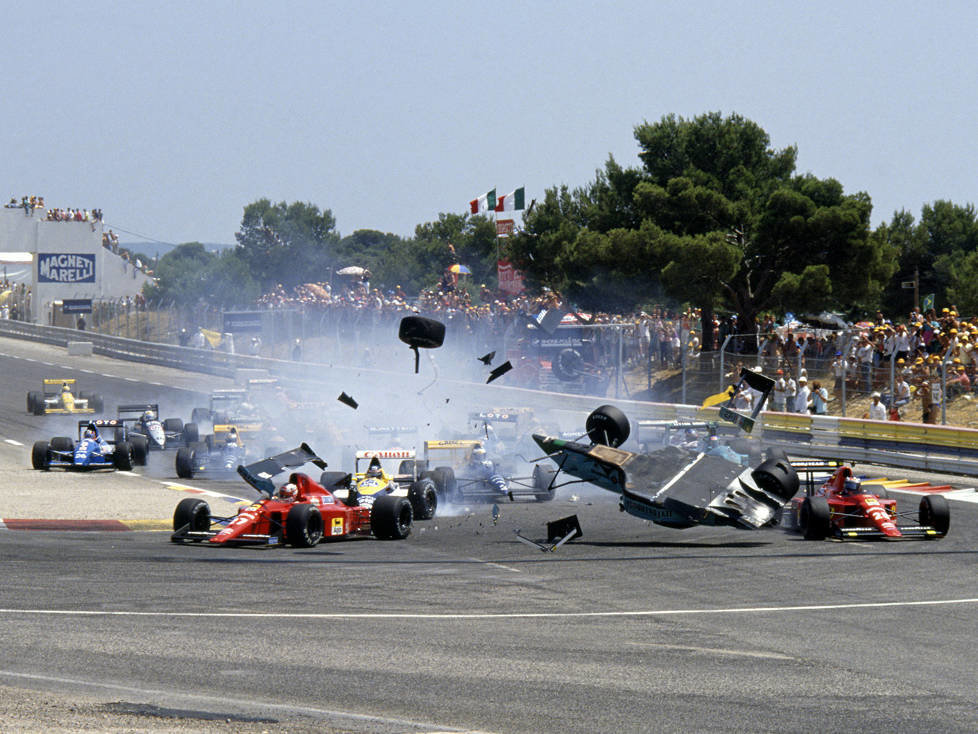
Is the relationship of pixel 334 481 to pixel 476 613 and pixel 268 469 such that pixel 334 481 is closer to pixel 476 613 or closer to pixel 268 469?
pixel 268 469

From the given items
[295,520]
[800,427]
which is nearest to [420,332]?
[295,520]

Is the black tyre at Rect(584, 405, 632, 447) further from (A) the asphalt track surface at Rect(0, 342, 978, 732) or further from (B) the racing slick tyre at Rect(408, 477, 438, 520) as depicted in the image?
(B) the racing slick tyre at Rect(408, 477, 438, 520)

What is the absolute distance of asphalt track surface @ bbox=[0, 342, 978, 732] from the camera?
8.67m

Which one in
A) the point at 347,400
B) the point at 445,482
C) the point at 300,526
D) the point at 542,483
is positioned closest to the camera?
the point at 300,526

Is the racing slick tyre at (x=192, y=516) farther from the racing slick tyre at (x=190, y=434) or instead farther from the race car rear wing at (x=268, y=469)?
the racing slick tyre at (x=190, y=434)

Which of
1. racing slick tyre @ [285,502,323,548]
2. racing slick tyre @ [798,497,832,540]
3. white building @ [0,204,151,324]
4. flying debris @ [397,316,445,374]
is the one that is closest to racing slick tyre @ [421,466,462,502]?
flying debris @ [397,316,445,374]

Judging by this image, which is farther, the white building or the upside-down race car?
the white building

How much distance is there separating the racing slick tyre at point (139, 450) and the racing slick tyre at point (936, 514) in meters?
17.2

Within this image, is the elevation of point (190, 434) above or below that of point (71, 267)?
below

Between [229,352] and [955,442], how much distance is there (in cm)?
3424

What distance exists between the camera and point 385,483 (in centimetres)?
1956

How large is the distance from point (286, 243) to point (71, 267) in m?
29.1

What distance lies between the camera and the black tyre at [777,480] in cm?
1789

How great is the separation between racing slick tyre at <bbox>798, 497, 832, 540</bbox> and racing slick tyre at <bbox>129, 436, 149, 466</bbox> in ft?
53.0
